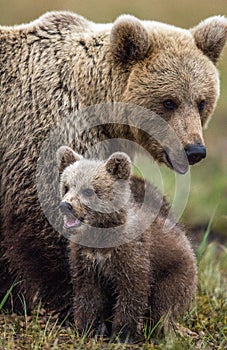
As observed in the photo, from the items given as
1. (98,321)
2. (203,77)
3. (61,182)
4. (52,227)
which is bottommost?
(98,321)

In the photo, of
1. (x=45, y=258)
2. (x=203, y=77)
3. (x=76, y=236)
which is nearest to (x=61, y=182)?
(x=76, y=236)

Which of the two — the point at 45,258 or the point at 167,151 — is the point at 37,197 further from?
the point at 167,151

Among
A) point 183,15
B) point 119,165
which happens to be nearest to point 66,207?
point 119,165

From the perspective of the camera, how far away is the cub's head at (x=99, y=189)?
6004mm

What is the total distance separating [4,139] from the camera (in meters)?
7.07

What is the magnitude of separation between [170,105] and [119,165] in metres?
1.03

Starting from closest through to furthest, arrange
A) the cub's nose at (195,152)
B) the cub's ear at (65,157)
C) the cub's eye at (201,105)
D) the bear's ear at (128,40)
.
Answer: the cub's ear at (65,157) < the cub's nose at (195,152) < the bear's ear at (128,40) < the cub's eye at (201,105)

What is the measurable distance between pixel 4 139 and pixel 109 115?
810 millimetres

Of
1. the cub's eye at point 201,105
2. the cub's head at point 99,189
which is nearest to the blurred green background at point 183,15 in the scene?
the cub's eye at point 201,105

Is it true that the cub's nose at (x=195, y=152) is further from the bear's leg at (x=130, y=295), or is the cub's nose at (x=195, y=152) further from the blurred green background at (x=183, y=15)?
the blurred green background at (x=183, y=15)

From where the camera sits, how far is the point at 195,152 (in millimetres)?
6551

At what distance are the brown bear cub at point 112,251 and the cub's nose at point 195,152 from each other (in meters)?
0.52

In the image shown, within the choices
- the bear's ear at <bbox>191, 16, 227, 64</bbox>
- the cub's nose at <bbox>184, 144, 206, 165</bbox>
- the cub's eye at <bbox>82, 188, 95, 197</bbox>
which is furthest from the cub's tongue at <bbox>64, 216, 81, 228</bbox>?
the bear's ear at <bbox>191, 16, 227, 64</bbox>

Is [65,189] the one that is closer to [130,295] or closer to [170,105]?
[130,295]
